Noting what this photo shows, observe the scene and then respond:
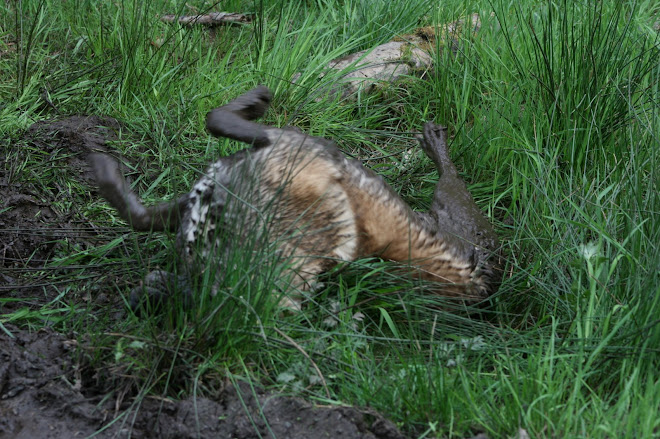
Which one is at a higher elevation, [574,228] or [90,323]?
[574,228]

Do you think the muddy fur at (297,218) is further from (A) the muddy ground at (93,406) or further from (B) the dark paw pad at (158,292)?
(A) the muddy ground at (93,406)

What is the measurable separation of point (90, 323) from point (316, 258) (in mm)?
971

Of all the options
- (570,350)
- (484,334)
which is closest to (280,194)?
(484,334)

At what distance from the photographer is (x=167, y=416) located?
275cm

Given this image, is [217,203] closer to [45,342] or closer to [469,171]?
[45,342]

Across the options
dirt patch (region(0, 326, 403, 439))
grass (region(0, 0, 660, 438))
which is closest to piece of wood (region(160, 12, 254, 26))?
grass (region(0, 0, 660, 438))

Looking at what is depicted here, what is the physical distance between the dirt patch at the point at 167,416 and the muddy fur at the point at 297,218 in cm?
44

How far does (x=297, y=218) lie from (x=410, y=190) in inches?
54.9

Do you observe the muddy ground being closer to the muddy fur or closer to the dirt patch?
the dirt patch

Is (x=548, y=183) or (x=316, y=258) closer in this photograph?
(x=316, y=258)

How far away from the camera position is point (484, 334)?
3.32m

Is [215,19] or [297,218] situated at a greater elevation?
[215,19]

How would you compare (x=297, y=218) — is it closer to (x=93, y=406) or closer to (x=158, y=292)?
(x=158, y=292)

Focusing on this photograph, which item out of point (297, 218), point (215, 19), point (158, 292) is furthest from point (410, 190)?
point (215, 19)
